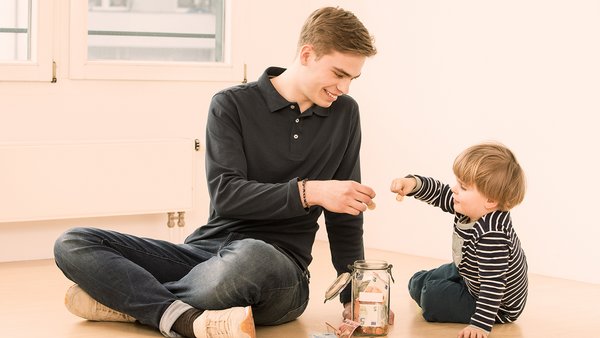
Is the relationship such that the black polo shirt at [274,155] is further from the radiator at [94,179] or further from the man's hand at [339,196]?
the radiator at [94,179]

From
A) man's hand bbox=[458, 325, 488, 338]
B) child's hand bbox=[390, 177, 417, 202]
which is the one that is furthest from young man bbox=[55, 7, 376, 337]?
man's hand bbox=[458, 325, 488, 338]

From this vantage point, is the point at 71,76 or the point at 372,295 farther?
the point at 71,76

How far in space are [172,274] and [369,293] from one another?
19.1 inches

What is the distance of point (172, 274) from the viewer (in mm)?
2355

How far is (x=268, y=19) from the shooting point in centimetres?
382

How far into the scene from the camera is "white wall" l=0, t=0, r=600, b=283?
3.16 metres

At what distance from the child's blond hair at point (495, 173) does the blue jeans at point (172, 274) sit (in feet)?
1.56

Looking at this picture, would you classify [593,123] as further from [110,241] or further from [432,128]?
[110,241]

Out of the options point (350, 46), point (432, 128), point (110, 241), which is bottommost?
point (110, 241)

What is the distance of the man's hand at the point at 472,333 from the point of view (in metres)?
2.26

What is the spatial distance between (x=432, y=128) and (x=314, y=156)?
1.28 m

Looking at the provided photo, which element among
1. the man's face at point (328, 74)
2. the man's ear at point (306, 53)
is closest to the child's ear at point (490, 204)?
the man's face at point (328, 74)

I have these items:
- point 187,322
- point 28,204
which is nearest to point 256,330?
point 187,322

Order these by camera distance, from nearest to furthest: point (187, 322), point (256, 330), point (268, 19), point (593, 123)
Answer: point (187, 322) < point (256, 330) < point (593, 123) < point (268, 19)
